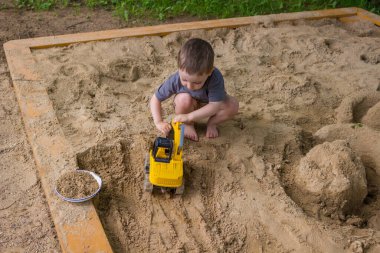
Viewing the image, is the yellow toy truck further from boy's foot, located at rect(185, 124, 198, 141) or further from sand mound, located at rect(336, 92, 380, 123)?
sand mound, located at rect(336, 92, 380, 123)

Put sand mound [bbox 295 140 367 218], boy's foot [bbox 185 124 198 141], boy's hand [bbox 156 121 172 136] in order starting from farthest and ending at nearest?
boy's foot [bbox 185 124 198 141], boy's hand [bbox 156 121 172 136], sand mound [bbox 295 140 367 218]

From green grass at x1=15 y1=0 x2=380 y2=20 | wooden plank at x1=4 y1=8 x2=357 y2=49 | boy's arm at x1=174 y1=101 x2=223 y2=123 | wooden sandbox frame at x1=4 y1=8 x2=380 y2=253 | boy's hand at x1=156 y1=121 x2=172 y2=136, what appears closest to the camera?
wooden sandbox frame at x1=4 y1=8 x2=380 y2=253

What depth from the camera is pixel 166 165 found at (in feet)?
7.70

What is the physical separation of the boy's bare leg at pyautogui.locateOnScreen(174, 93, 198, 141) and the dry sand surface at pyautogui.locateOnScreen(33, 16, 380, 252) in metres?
0.06

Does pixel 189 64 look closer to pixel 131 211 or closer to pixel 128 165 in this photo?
pixel 128 165

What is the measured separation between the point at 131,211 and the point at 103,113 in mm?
940

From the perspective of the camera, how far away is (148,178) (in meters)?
2.39

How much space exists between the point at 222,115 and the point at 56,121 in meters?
1.04

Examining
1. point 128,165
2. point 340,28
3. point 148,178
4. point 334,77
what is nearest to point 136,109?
point 128,165

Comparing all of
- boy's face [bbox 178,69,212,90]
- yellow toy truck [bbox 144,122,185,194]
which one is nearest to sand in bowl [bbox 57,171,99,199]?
yellow toy truck [bbox 144,122,185,194]

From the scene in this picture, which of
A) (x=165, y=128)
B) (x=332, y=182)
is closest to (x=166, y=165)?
(x=165, y=128)

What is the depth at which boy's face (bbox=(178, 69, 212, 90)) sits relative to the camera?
2.48 meters

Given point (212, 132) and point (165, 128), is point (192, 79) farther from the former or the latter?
point (212, 132)

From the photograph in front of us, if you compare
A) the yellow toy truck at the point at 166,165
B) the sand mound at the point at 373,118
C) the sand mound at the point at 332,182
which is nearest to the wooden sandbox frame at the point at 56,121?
the yellow toy truck at the point at 166,165
